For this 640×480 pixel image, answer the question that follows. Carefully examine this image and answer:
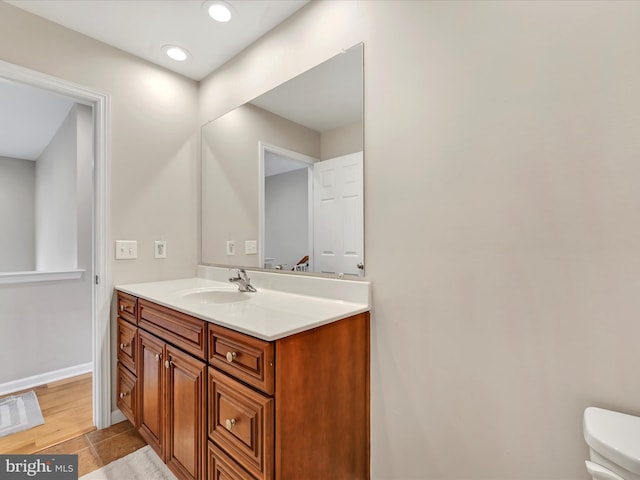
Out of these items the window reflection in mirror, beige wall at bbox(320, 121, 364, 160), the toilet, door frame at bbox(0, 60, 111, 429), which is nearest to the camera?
the toilet

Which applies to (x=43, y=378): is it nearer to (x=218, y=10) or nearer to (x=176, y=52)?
(x=176, y=52)

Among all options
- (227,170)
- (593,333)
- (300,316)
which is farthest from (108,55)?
(593,333)

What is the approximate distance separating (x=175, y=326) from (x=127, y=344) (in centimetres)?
69

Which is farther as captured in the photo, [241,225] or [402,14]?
[241,225]

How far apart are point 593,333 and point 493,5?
3.56 ft

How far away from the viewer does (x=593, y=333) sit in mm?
870

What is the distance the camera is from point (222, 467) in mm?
1127

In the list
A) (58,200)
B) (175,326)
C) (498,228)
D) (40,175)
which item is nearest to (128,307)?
(175,326)

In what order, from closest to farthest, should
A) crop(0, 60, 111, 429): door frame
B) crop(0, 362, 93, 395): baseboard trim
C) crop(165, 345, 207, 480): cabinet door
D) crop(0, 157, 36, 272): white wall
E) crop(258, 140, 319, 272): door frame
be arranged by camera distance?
crop(165, 345, 207, 480): cabinet door → crop(258, 140, 319, 272): door frame → crop(0, 60, 111, 429): door frame → crop(0, 362, 93, 395): baseboard trim → crop(0, 157, 36, 272): white wall

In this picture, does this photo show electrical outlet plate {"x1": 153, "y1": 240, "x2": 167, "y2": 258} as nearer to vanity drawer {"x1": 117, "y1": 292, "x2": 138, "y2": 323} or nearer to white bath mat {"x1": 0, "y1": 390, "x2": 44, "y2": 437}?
vanity drawer {"x1": 117, "y1": 292, "x2": 138, "y2": 323}

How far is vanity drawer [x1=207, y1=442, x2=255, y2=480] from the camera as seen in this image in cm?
105

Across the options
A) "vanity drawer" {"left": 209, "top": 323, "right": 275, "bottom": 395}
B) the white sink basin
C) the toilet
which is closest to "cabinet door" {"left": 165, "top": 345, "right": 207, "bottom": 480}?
"vanity drawer" {"left": 209, "top": 323, "right": 275, "bottom": 395}

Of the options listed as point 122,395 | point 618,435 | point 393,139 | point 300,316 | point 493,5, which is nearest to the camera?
point 618,435

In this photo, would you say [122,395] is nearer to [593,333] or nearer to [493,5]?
[593,333]
